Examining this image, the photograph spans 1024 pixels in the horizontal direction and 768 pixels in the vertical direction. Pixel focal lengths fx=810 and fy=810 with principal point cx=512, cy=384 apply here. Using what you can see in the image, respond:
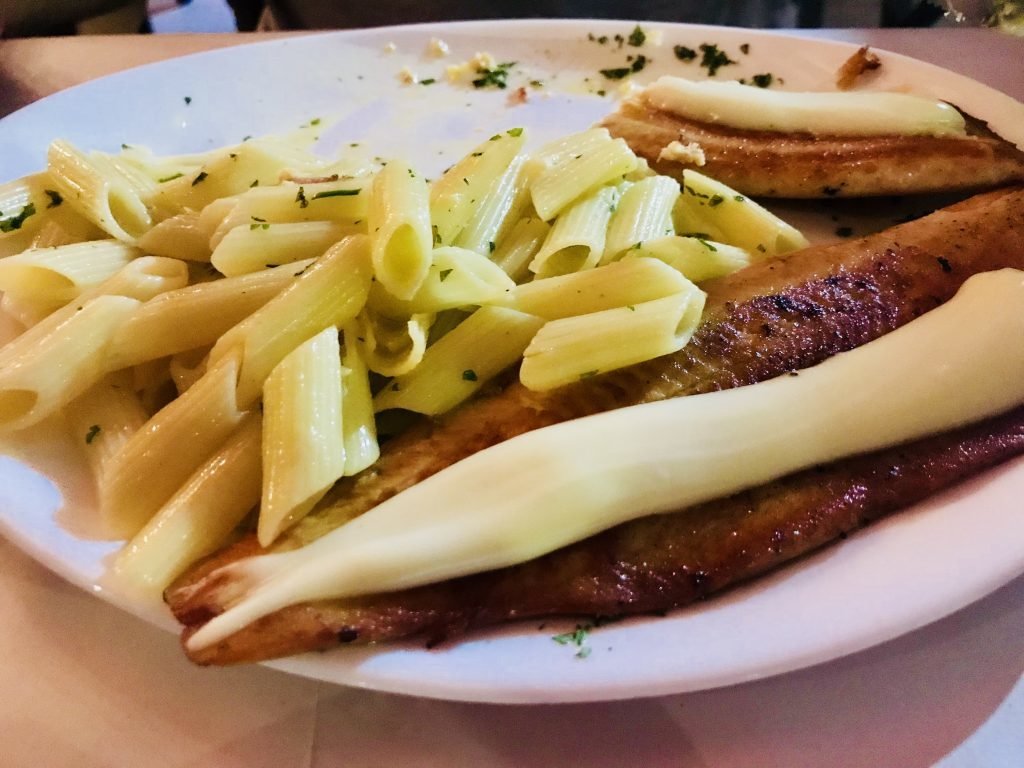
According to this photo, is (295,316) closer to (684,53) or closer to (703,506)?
(703,506)

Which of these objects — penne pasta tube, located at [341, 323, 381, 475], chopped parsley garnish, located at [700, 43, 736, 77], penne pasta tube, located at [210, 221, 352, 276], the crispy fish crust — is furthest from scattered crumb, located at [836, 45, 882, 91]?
penne pasta tube, located at [341, 323, 381, 475]

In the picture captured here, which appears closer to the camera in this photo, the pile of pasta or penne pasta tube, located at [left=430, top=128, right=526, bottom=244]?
the pile of pasta

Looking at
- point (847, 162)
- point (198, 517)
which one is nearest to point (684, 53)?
point (847, 162)

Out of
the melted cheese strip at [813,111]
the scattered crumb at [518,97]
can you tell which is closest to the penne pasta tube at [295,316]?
the melted cheese strip at [813,111]

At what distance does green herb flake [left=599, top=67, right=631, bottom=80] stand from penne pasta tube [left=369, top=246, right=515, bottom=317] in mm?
1472

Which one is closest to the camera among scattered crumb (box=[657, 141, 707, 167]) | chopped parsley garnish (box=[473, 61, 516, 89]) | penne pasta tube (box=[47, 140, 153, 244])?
penne pasta tube (box=[47, 140, 153, 244])

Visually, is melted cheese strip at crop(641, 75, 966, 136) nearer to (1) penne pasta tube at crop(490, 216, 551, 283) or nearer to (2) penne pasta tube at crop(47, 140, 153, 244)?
(1) penne pasta tube at crop(490, 216, 551, 283)

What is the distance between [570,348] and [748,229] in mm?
685

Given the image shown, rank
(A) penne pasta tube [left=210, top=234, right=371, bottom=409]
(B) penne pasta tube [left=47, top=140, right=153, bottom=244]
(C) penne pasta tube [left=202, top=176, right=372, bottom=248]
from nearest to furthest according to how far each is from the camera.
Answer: (A) penne pasta tube [left=210, top=234, right=371, bottom=409] → (C) penne pasta tube [left=202, top=176, right=372, bottom=248] → (B) penne pasta tube [left=47, top=140, right=153, bottom=244]

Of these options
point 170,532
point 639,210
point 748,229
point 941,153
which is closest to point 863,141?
point 941,153

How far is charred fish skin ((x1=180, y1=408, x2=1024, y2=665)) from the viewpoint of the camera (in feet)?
3.60

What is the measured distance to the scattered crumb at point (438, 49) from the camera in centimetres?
279

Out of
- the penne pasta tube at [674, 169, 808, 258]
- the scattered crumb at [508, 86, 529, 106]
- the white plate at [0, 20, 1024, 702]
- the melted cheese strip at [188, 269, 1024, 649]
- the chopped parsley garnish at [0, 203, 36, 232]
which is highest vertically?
the scattered crumb at [508, 86, 529, 106]

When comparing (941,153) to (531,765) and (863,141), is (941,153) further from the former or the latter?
(531,765)
